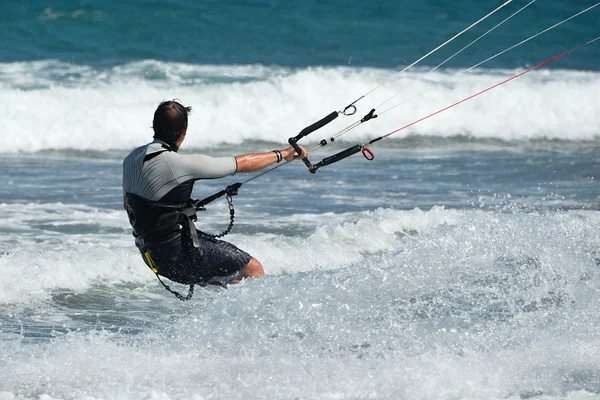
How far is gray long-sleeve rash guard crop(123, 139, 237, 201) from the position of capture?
518cm

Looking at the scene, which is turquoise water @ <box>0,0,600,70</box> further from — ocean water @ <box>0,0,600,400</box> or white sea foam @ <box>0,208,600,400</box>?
white sea foam @ <box>0,208,600,400</box>

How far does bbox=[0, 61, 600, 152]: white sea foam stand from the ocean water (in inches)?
2.3

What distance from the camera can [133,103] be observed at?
1748cm

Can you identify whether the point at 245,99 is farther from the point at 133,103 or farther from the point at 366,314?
the point at 366,314

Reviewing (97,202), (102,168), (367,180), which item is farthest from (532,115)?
(97,202)

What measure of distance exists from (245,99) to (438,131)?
3.74 meters

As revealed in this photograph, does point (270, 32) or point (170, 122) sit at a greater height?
point (270, 32)

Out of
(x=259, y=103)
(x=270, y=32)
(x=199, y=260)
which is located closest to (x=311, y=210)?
(x=199, y=260)

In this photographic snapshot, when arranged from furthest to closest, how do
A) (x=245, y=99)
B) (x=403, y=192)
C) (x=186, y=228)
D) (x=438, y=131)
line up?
(x=245, y=99) → (x=438, y=131) → (x=403, y=192) → (x=186, y=228)

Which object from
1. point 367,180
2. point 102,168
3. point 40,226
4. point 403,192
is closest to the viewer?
point 40,226

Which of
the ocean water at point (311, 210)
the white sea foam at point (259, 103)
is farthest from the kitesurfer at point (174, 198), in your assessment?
the white sea foam at point (259, 103)

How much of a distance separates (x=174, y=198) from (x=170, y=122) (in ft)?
1.41

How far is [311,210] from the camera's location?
9977mm

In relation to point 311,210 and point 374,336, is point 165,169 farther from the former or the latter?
point 311,210
